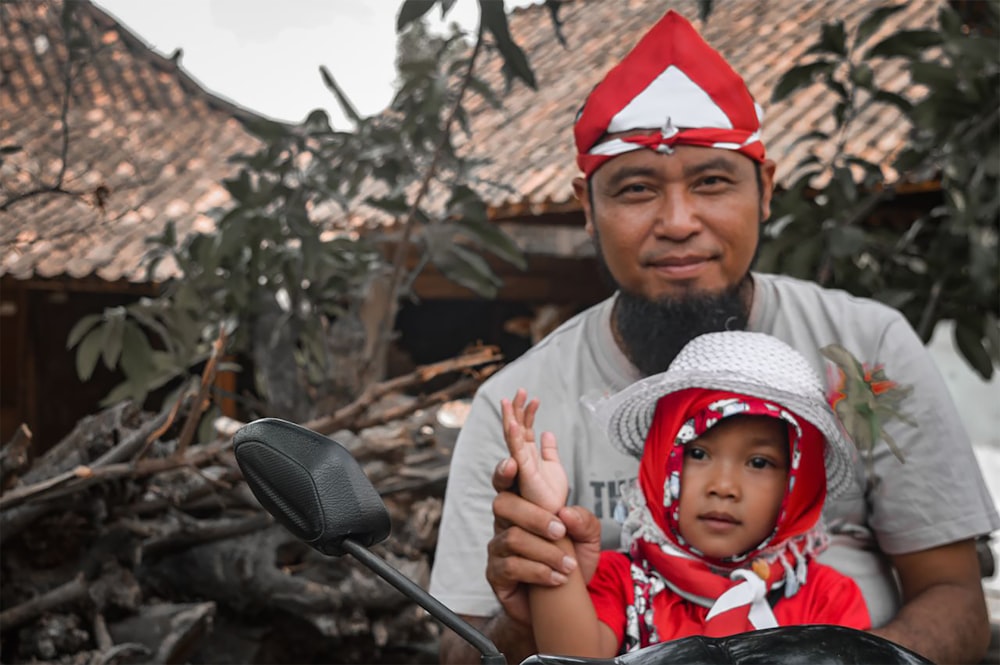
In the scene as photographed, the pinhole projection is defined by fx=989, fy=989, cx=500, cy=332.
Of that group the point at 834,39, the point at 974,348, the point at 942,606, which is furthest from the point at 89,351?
the point at 974,348

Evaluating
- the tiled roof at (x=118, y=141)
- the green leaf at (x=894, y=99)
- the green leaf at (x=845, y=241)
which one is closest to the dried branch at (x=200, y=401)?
the green leaf at (x=845, y=241)

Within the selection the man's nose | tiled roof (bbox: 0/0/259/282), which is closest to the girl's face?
the man's nose

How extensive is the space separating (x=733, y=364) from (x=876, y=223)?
4.05 meters

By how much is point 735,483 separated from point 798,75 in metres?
2.44

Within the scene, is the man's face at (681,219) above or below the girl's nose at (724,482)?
above

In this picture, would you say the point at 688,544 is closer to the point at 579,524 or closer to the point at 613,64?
the point at 579,524

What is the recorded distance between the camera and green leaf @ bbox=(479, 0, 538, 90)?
2490 millimetres

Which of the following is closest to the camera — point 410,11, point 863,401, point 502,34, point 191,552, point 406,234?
point 863,401

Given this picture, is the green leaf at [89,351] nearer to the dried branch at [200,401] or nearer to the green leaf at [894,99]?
the dried branch at [200,401]

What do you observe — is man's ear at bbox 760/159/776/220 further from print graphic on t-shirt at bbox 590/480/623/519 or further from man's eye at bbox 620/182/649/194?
print graphic on t-shirt at bbox 590/480/623/519

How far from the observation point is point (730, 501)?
5.34 feet

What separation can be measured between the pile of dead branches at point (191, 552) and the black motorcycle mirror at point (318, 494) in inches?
61.7

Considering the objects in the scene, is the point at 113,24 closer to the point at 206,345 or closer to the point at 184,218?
the point at 184,218

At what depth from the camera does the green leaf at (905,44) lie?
3.47 meters
